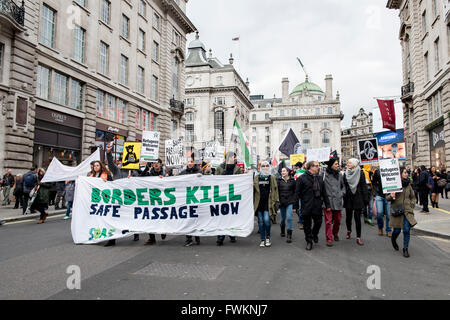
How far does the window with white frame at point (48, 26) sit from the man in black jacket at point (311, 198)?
18.1 metres

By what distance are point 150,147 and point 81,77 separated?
1092cm

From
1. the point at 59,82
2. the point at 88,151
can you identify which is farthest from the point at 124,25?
the point at 88,151

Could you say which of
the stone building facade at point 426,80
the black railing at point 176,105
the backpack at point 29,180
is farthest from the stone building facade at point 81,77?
the stone building facade at point 426,80

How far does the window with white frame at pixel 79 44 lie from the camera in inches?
863

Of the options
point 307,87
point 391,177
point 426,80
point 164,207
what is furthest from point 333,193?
point 307,87

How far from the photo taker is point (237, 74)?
7231cm

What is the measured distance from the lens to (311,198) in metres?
7.55

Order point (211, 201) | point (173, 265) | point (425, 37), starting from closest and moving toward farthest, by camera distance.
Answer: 1. point (173, 265)
2. point (211, 201)
3. point (425, 37)

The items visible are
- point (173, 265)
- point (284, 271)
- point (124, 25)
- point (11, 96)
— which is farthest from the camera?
point (124, 25)

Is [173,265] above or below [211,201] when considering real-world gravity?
below

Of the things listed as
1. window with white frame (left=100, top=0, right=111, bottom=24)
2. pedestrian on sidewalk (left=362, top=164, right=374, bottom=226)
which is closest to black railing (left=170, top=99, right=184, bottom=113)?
window with white frame (left=100, top=0, right=111, bottom=24)

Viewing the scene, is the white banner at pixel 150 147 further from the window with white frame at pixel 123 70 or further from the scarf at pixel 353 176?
the window with white frame at pixel 123 70
